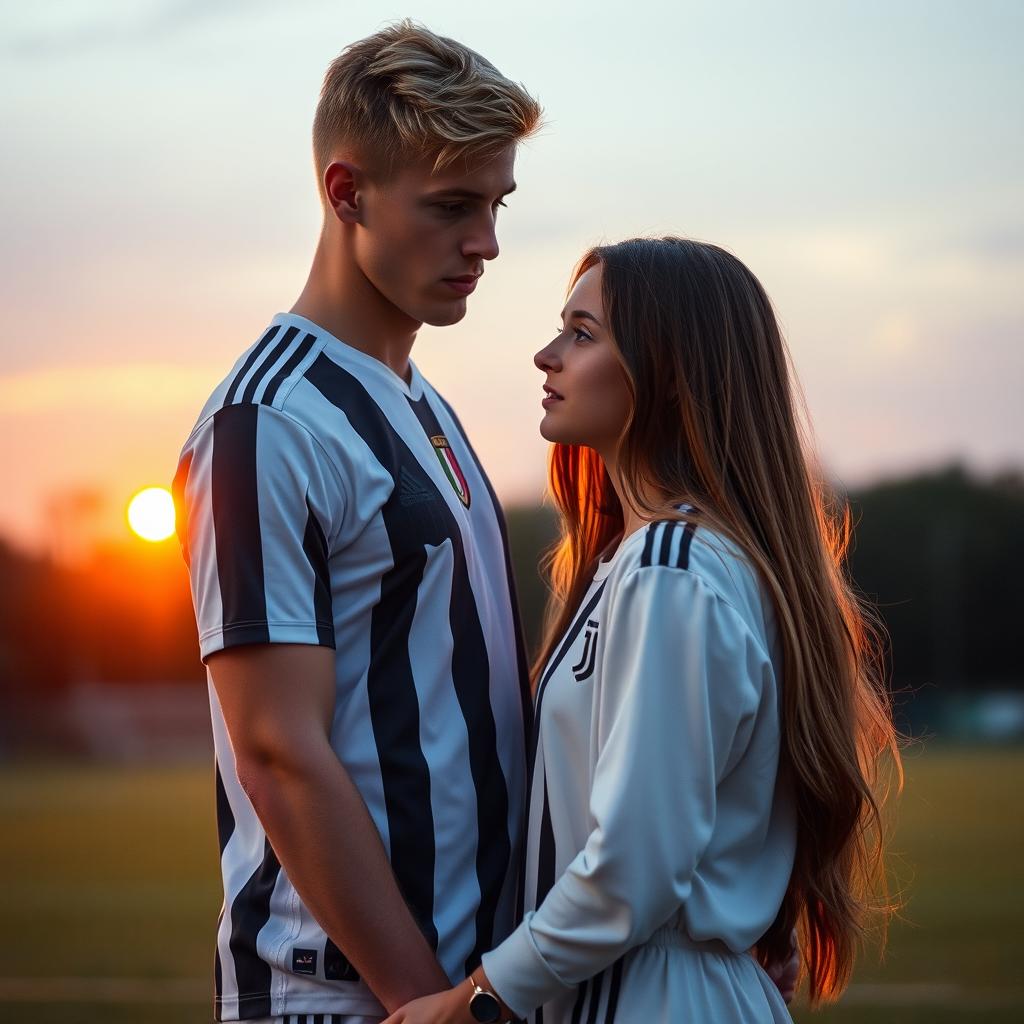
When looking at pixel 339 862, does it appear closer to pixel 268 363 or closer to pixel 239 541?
pixel 239 541

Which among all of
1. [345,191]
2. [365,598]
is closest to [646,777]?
[365,598]

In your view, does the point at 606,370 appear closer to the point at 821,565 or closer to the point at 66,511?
the point at 821,565

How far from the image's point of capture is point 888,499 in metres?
51.7

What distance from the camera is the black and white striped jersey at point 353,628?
6.93 feet

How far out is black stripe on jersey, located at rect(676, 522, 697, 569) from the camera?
205 cm

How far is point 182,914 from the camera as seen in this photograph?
12422mm

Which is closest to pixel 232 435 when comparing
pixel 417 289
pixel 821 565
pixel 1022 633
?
pixel 417 289

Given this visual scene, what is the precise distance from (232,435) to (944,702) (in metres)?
43.4

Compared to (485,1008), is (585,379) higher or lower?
higher

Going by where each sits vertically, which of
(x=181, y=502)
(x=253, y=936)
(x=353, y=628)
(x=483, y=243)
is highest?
(x=483, y=243)

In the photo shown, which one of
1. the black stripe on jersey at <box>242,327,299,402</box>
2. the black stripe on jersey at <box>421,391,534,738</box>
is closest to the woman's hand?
the black stripe on jersey at <box>421,391,534,738</box>

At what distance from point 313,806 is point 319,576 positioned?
35 centimetres

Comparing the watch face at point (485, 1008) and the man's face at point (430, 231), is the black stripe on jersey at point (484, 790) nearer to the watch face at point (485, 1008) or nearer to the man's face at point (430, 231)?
the watch face at point (485, 1008)

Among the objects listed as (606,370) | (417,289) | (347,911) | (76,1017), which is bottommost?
(76,1017)
